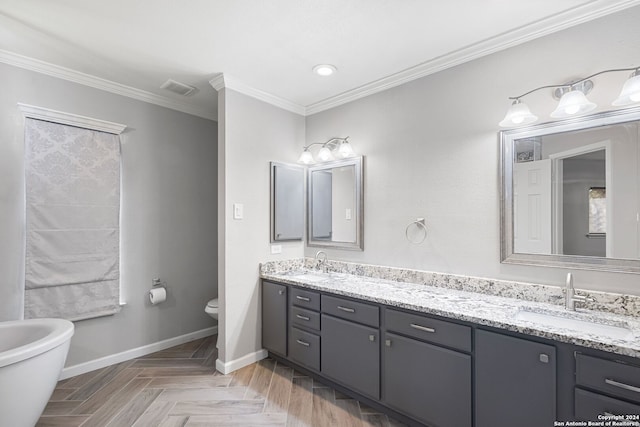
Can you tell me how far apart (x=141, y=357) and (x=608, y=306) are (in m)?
3.73

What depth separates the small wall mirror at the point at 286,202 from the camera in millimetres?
3119

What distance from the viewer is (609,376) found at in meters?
1.33

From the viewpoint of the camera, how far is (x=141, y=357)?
3041 millimetres

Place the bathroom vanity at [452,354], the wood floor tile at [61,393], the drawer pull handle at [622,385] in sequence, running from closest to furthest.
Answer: the drawer pull handle at [622,385] → the bathroom vanity at [452,354] → the wood floor tile at [61,393]

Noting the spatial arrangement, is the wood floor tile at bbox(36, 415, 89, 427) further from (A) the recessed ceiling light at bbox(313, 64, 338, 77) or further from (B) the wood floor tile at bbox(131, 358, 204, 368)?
(A) the recessed ceiling light at bbox(313, 64, 338, 77)

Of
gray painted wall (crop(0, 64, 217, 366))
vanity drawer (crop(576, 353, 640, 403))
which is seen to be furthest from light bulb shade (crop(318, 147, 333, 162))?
vanity drawer (crop(576, 353, 640, 403))

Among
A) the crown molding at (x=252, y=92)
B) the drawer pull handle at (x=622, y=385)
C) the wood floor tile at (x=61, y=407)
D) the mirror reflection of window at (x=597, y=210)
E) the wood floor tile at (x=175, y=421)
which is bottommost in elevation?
the wood floor tile at (x=61, y=407)

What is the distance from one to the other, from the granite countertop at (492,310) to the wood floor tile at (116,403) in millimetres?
1455

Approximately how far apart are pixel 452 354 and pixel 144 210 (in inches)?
118

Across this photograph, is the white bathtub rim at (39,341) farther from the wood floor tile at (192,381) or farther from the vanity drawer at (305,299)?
the vanity drawer at (305,299)

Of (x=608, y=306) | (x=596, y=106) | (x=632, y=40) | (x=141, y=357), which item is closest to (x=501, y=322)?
(x=608, y=306)

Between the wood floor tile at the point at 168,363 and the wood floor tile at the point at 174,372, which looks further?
the wood floor tile at the point at 168,363

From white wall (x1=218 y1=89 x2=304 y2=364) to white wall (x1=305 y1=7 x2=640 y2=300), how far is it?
0.81m

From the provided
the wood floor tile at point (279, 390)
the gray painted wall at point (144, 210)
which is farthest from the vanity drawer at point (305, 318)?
the gray painted wall at point (144, 210)
